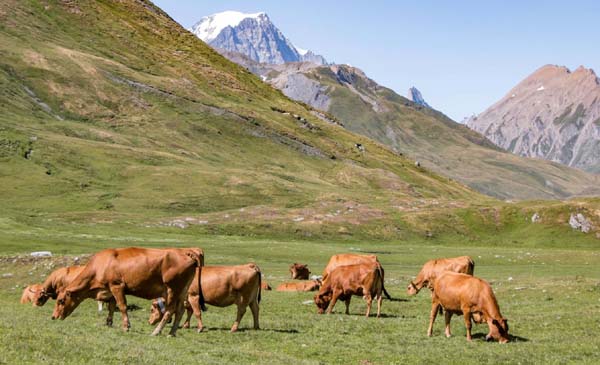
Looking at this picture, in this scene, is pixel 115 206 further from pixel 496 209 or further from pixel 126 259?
pixel 126 259

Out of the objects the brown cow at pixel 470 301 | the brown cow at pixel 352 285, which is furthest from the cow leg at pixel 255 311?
the brown cow at pixel 470 301

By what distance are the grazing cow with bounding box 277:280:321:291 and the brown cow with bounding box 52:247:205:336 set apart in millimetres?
19161

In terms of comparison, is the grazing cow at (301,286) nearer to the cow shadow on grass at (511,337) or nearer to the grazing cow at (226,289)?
the grazing cow at (226,289)

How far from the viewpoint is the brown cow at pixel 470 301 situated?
75.7 ft

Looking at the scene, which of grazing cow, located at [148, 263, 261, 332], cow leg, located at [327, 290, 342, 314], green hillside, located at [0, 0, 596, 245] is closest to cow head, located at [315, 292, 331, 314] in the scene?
cow leg, located at [327, 290, 342, 314]

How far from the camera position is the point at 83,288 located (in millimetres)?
22234

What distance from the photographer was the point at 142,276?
70.7 ft

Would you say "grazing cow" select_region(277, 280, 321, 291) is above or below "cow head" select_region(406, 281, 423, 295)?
below

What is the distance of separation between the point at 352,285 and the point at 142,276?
38.6 ft

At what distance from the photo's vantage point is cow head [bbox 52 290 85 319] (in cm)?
2250

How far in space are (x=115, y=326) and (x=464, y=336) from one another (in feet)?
43.1

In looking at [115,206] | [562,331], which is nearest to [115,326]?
[562,331]

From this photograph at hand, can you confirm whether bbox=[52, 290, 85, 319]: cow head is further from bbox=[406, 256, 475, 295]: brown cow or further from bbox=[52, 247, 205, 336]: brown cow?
bbox=[406, 256, 475, 295]: brown cow

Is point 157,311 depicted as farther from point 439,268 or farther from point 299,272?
point 299,272
